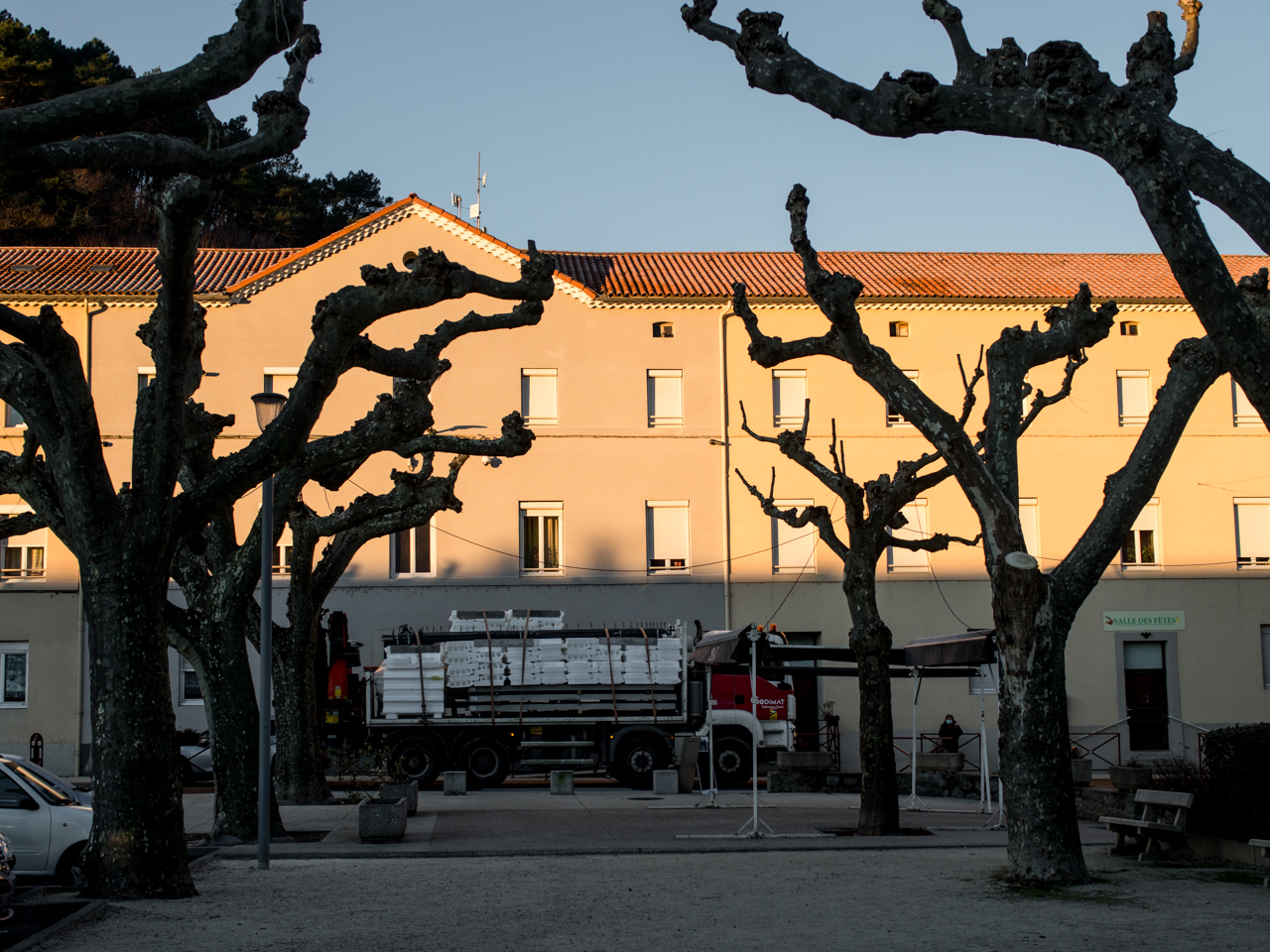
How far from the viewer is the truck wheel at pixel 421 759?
26094mm

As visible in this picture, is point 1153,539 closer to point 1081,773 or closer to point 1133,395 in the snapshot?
point 1133,395

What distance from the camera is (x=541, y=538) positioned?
33.1 meters

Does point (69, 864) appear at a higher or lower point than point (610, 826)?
higher

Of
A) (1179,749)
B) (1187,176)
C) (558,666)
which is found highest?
(1187,176)

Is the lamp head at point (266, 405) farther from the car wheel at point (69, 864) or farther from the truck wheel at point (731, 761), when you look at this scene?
the truck wheel at point (731, 761)

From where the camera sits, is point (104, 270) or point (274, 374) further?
point (104, 270)

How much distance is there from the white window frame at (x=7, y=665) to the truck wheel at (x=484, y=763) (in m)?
12.1

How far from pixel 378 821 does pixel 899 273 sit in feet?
83.4

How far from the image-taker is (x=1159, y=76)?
9289mm

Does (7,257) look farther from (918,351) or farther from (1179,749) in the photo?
(1179,749)

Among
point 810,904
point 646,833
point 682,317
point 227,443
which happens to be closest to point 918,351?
point 682,317

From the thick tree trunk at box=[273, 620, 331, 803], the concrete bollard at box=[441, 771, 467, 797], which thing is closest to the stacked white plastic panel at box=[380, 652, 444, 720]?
the concrete bollard at box=[441, 771, 467, 797]

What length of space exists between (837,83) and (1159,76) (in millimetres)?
2308

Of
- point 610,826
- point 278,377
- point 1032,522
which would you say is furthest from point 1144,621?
point 278,377
